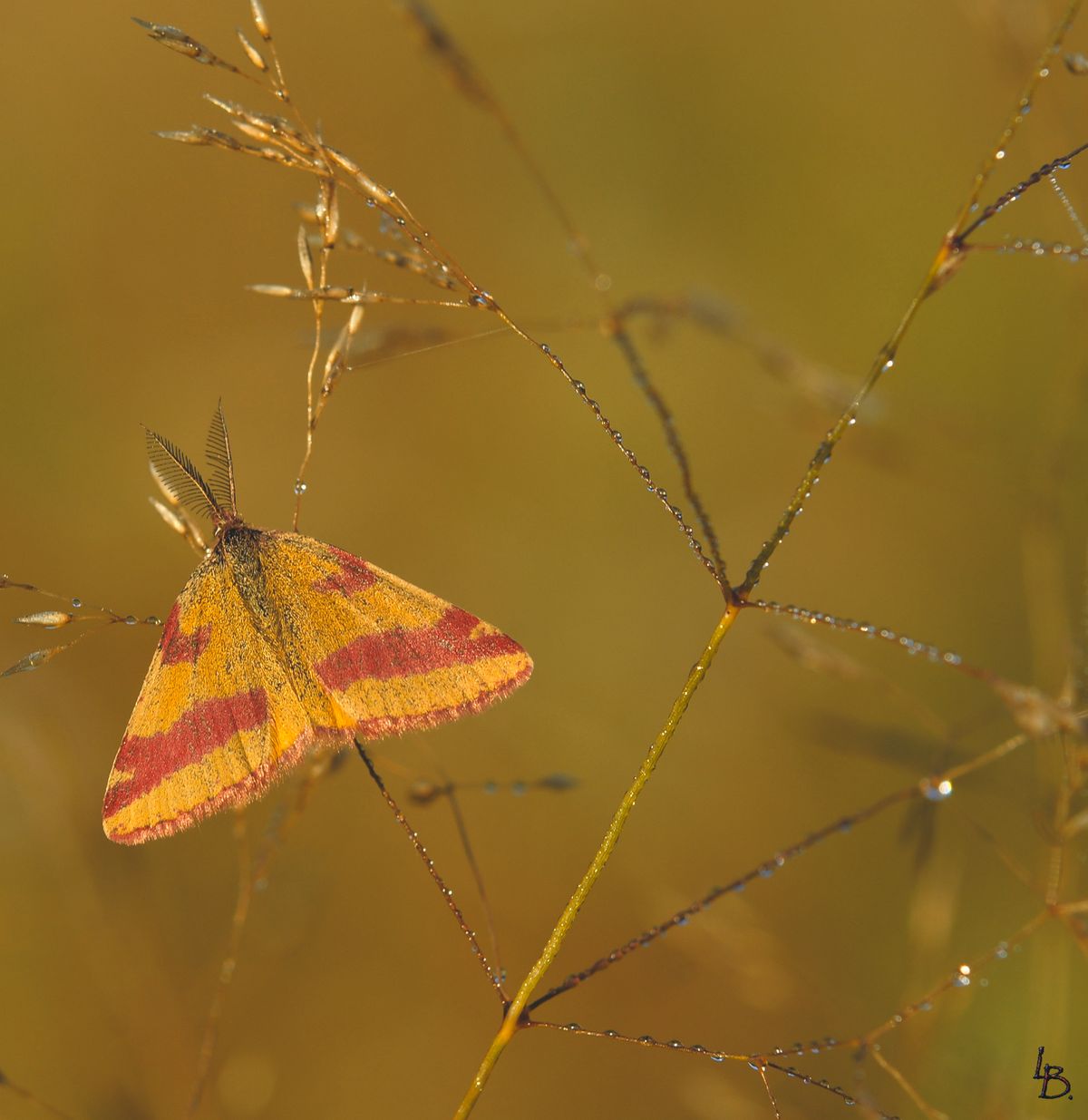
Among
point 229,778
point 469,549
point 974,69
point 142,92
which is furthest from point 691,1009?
point 142,92

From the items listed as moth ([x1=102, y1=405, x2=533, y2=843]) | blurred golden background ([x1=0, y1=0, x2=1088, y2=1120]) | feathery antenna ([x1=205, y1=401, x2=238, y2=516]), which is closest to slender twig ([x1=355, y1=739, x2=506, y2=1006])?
moth ([x1=102, y1=405, x2=533, y2=843])

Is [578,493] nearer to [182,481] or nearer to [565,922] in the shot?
[182,481]

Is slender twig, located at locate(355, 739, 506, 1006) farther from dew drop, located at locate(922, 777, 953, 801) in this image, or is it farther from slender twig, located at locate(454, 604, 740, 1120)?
dew drop, located at locate(922, 777, 953, 801)

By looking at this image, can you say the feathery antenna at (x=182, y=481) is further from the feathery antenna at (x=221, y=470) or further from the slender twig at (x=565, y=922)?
the slender twig at (x=565, y=922)

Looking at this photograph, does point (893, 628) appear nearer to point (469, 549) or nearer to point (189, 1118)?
point (469, 549)

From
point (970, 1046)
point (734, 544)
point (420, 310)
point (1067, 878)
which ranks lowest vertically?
point (970, 1046)

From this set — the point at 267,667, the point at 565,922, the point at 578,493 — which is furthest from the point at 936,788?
the point at 578,493
